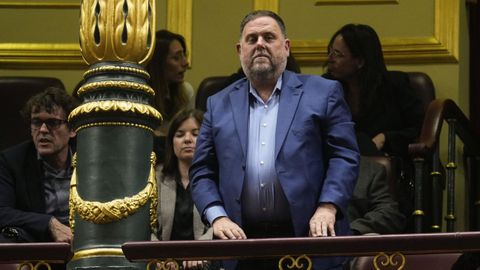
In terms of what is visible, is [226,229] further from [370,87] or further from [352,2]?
[352,2]

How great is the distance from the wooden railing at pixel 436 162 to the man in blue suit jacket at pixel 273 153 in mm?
1479

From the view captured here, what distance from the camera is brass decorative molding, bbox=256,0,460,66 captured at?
9875 millimetres

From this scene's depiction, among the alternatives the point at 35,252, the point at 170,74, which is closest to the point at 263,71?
the point at 35,252

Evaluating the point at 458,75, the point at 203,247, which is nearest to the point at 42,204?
the point at 203,247

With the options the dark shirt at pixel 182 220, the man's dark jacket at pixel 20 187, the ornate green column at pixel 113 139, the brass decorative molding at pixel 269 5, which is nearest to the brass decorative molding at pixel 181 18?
the brass decorative molding at pixel 269 5

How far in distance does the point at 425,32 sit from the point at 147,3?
399 cm

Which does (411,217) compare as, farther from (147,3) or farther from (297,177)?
(147,3)

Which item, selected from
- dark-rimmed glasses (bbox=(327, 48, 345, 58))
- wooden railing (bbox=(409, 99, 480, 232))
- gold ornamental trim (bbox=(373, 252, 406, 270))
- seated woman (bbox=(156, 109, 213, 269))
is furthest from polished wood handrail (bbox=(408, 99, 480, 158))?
gold ornamental trim (bbox=(373, 252, 406, 270))

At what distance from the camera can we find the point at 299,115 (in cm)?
659

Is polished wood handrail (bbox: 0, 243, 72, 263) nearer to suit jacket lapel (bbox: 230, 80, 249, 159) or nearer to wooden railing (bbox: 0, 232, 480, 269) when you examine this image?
wooden railing (bbox: 0, 232, 480, 269)

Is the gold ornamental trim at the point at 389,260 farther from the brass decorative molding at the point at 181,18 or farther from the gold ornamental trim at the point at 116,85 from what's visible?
the brass decorative molding at the point at 181,18

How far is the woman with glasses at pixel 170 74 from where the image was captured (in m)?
8.96

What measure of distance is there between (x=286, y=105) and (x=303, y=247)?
98cm

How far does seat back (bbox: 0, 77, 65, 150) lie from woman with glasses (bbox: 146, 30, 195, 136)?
2.32 ft
